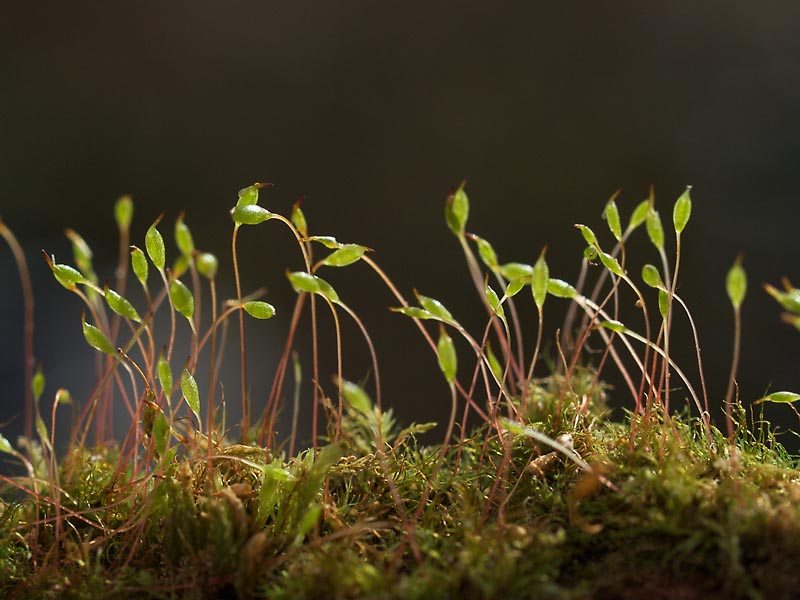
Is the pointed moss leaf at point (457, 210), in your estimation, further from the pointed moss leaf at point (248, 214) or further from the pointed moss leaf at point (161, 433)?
the pointed moss leaf at point (161, 433)

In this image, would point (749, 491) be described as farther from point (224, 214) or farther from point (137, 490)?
point (224, 214)

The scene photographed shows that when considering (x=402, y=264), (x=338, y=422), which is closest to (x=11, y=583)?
(x=338, y=422)

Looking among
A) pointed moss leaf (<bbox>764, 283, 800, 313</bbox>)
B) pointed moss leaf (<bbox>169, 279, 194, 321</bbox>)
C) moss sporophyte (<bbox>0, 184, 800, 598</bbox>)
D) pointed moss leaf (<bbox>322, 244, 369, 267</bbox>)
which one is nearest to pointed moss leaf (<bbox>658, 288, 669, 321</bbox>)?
moss sporophyte (<bbox>0, 184, 800, 598</bbox>)

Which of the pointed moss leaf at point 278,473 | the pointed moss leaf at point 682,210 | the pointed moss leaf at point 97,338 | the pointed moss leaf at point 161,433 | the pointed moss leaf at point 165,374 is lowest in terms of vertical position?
the pointed moss leaf at point 278,473

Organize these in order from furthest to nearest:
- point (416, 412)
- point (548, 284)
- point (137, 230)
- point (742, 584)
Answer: point (137, 230), point (416, 412), point (548, 284), point (742, 584)

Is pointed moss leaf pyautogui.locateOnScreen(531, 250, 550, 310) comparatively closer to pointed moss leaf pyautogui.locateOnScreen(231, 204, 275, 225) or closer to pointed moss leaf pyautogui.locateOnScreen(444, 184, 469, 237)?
pointed moss leaf pyautogui.locateOnScreen(444, 184, 469, 237)

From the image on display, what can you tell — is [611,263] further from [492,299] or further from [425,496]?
[425,496]

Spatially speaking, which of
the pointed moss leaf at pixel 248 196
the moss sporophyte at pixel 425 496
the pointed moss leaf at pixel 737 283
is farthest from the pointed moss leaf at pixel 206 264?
the pointed moss leaf at pixel 737 283

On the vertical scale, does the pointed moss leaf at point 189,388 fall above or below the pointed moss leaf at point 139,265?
below
